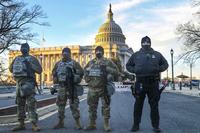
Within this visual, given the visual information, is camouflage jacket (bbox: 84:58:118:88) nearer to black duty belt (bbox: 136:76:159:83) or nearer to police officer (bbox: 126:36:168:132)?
police officer (bbox: 126:36:168:132)

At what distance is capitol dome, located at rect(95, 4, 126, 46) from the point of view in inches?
7210

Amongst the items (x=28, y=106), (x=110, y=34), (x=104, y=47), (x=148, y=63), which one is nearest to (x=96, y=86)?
(x=148, y=63)

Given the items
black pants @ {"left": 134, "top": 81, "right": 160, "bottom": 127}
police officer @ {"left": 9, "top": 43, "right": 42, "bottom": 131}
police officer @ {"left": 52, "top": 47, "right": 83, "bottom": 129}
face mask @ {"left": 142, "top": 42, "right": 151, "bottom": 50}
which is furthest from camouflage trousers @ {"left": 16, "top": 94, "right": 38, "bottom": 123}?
face mask @ {"left": 142, "top": 42, "right": 151, "bottom": 50}

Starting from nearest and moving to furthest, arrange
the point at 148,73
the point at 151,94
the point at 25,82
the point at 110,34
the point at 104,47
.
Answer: the point at 148,73, the point at 151,94, the point at 25,82, the point at 104,47, the point at 110,34

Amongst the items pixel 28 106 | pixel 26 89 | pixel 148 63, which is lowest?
pixel 28 106

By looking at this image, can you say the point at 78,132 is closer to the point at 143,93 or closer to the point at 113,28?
the point at 143,93

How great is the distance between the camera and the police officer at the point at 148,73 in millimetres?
10625

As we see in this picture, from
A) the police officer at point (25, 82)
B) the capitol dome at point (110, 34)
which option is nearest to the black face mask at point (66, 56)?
the police officer at point (25, 82)

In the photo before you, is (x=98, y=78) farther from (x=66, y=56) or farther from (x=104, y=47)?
(x=104, y=47)

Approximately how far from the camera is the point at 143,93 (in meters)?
10.8

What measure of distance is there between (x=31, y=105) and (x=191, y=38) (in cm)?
4219

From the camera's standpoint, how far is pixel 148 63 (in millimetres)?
10633

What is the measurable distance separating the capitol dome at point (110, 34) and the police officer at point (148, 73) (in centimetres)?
17178

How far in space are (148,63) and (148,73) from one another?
0.22 meters
